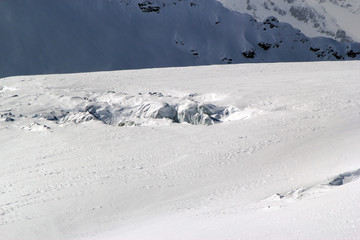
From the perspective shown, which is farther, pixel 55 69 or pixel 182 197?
pixel 55 69

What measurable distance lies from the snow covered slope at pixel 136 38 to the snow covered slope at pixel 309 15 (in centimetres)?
5946

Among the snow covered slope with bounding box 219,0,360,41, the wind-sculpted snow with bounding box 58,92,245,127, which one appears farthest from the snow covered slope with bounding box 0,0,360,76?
the snow covered slope with bounding box 219,0,360,41

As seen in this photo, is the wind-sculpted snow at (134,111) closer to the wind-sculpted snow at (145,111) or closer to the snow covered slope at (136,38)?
the wind-sculpted snow at (145,111)

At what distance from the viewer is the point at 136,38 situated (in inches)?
2717

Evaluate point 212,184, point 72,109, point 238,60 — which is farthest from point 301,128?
point 238,60

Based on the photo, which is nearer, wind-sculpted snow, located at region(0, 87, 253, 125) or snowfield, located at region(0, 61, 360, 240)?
snowfield, located at region(0, 61, 360, 240)

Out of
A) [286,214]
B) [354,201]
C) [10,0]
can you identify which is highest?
[354,201]

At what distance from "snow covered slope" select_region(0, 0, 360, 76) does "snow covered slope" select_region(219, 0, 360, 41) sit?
5946cm

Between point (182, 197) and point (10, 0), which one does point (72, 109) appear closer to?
point (182, 197)

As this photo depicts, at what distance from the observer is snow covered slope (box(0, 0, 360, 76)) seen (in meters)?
58.1

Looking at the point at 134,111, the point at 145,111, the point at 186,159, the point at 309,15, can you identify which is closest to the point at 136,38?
the point at 134,111

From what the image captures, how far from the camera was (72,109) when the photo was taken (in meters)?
15.9

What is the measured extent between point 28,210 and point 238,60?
67.2 metres

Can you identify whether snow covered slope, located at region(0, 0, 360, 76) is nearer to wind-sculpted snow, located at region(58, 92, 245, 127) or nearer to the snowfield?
wind-sculpted snow, located at region(58, 92, 245, 127)
